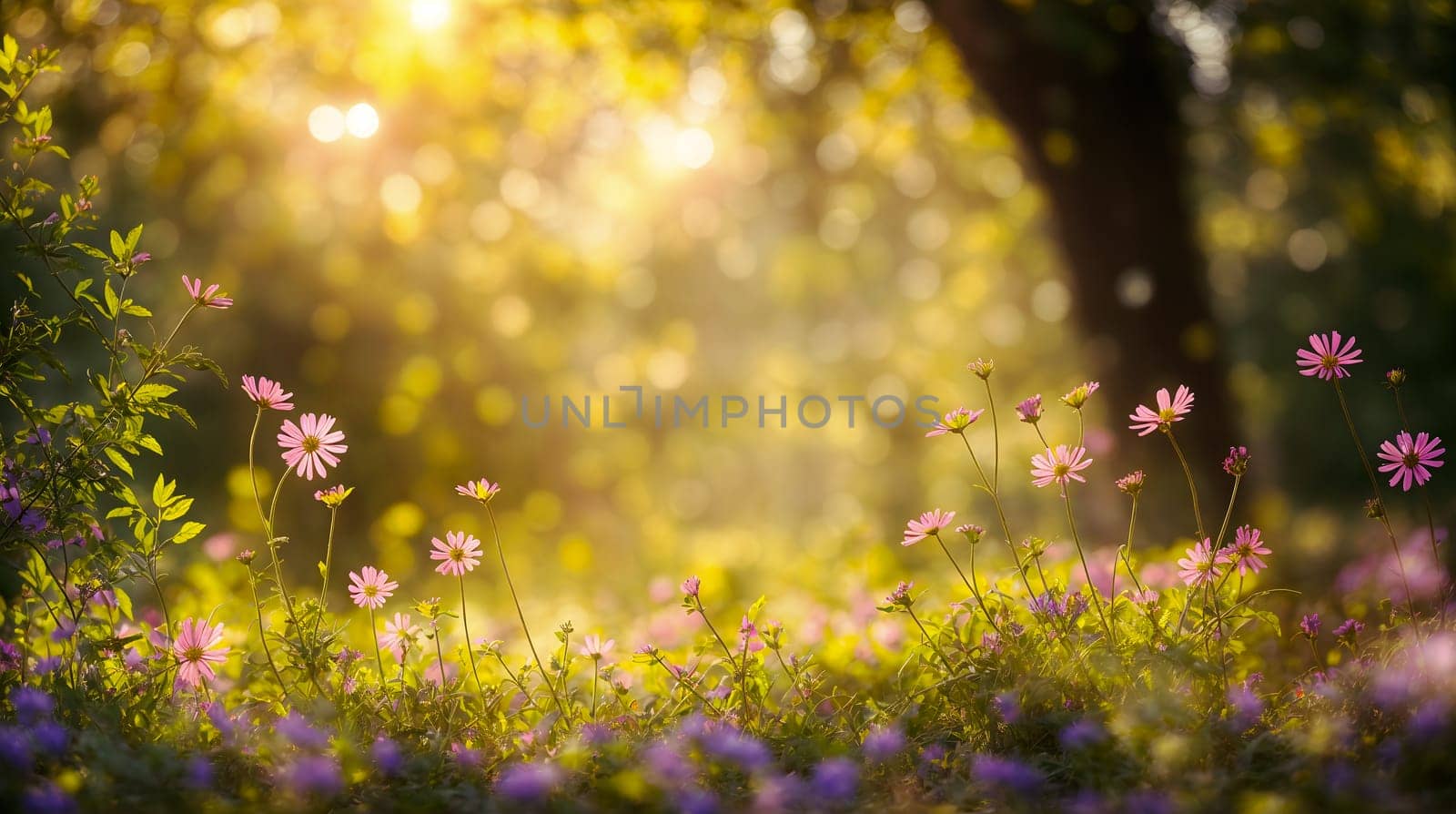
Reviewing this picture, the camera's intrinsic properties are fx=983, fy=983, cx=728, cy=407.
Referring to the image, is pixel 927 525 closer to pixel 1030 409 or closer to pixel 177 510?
pixel 1030 409

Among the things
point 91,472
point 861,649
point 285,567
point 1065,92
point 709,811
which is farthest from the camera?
point 285,567

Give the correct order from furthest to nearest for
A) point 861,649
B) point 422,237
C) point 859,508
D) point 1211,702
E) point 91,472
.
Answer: point 859,508 < point 422,237 < point 861,649 < point 91,472 < point 1211,702

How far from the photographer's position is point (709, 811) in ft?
4.79

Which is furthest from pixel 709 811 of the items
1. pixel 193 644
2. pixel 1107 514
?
pixel 1107 514

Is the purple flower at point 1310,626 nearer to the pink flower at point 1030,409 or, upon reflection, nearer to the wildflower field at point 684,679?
the wildflower field at point 684,679

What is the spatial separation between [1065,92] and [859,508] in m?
14.0

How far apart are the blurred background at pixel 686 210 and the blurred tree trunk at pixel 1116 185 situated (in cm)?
2

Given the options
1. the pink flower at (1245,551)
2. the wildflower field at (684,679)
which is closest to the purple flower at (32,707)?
the wildflower field at (684,679)

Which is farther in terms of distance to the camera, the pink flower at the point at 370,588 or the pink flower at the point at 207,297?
the pink flower at the point at 370,588

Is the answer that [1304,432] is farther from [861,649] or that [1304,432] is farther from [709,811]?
[709,811]

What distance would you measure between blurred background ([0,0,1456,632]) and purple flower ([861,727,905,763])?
1631 mm

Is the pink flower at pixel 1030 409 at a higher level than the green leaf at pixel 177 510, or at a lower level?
lower

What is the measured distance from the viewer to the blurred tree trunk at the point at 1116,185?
465cm

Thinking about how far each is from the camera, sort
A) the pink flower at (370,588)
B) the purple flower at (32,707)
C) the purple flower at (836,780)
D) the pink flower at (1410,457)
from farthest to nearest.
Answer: the pink flower at (370,588) → the pink flower at (1410,457) → the purple flower at (32,707) → the purple flower at (836,780)
